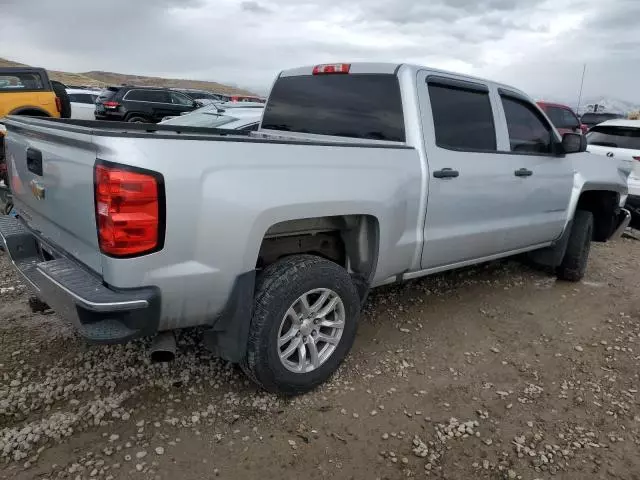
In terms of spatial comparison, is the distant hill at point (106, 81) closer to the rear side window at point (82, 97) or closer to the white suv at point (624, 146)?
the rear side window at point (82, 97)

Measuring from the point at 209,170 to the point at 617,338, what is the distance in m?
3.53

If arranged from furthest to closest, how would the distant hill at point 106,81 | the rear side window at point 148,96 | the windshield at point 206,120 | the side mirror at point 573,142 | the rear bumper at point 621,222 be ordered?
1. the distant hill at point 106,81
2. the rear side window at point 148,96
3. the windshield at point 206,120
4. the rear bumper at point 621,222
5. the side mirror at point 573,142

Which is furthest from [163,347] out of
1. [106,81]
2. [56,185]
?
[106,81]

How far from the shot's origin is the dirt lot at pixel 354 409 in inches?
96.3

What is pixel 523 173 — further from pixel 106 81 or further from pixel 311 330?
pixel 106 81

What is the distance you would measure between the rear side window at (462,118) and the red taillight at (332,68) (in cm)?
65

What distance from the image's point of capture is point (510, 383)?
10.8ft

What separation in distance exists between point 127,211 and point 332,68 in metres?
2.26

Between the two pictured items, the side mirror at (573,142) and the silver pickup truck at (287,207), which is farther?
the side mirror at (573,142)

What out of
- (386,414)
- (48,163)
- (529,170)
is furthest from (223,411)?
(529,170)

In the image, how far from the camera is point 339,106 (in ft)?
12.3

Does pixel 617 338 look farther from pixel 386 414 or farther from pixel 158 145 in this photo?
pixel 158 145

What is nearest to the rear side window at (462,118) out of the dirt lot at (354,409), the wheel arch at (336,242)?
the wheel arch at (336,242)

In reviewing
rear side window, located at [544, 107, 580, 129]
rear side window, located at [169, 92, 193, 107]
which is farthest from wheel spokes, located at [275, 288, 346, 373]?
rear side window, located at [169, 92, 193, 107]
